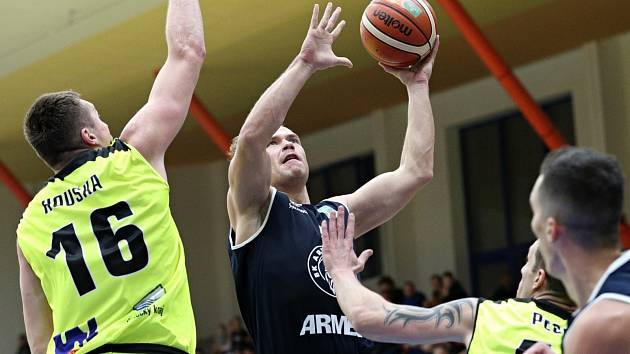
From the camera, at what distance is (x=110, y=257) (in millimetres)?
4266

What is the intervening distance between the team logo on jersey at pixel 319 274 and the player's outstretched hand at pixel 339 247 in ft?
3.87

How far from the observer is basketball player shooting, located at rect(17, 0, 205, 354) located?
425cm

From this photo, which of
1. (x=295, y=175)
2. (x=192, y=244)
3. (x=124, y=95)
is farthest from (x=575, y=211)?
(x=192, y=244)

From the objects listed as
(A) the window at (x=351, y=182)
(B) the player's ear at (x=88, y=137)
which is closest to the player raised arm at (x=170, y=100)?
(B) the player's ear at (x=88, y=137)

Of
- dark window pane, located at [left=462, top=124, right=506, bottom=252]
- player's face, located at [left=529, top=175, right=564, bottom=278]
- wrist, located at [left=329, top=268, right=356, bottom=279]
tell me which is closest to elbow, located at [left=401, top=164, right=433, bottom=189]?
wrist, located at [left=329, top=268, right=356, bottom=279]

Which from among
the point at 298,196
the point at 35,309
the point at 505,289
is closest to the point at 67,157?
the point at 35,309

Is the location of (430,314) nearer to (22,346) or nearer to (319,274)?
(319,274)

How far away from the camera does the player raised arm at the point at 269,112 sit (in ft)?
16.9

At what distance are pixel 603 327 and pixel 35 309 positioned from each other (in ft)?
7.29

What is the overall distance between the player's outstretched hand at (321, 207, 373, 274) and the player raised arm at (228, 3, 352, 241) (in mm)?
1138

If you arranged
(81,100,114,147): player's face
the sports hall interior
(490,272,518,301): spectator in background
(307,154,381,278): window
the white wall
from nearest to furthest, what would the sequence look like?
(81,100,114,147): player's face
the sports hall interior
(490,272,518,301): spectator in background
(307,154,381,278): window
the white wall

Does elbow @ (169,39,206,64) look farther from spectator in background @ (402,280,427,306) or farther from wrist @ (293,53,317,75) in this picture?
spectator in background @ (402,280,427,306)

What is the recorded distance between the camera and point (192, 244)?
23.7 meters

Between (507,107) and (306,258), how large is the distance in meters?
13.4
